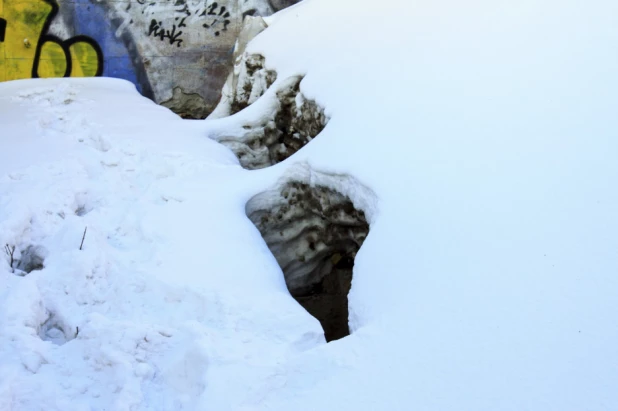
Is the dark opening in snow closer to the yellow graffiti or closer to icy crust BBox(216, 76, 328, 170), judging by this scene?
icy crust BBox(216, 76, 328, 170)

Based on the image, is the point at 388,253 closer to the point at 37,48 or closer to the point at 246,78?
the point at 246,78

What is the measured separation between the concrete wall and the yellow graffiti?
0.01 m

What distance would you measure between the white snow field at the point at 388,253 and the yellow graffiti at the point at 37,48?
4421 mm

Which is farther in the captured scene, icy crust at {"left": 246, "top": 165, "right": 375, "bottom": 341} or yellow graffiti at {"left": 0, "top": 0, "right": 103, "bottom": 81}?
yellow graffiti at {"left": 0, "top": 0, "right": 103, "bottom": 81}

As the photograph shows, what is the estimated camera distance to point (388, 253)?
7.39 ft

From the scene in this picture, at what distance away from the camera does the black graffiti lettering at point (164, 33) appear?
7945 millimetres

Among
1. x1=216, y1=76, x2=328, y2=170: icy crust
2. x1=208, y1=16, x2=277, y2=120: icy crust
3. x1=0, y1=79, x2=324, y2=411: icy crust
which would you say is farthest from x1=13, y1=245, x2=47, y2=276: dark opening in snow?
x1=208, y1=16, x2=277, y2=120: icy crust

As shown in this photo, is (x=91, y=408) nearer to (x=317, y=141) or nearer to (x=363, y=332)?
(x=363, y=332)

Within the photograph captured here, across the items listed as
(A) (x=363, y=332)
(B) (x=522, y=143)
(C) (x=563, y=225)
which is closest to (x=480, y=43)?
(B) (x=522, y=143)

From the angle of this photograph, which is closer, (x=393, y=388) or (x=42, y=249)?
(x=393, y=388)

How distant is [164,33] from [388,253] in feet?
22.8

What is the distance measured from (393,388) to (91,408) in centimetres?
110

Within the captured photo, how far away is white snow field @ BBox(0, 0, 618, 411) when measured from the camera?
163 cm

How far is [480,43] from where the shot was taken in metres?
3.39
